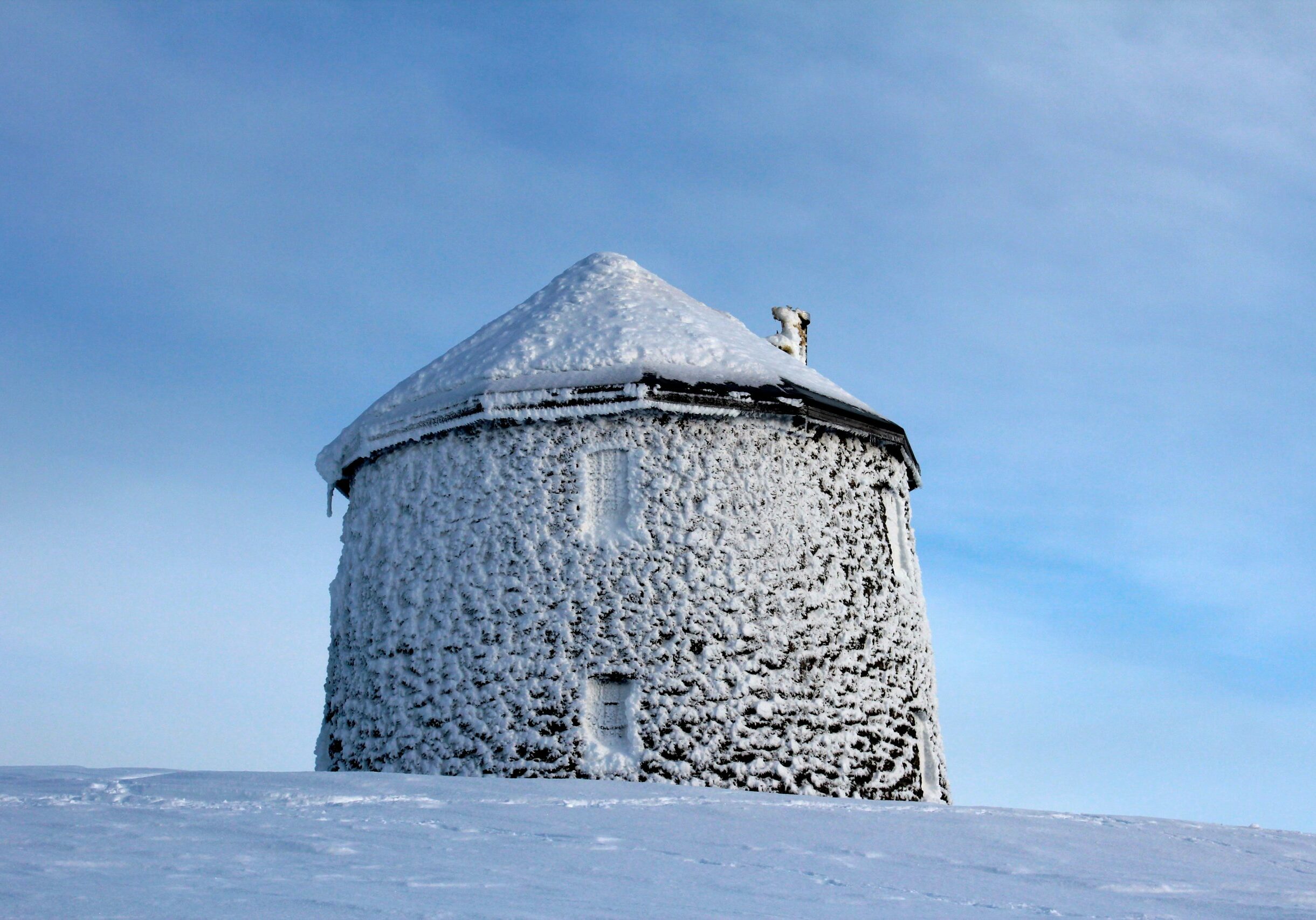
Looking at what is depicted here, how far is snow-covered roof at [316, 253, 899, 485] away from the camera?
476 inches

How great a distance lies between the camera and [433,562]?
476 inches

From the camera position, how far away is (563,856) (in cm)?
524

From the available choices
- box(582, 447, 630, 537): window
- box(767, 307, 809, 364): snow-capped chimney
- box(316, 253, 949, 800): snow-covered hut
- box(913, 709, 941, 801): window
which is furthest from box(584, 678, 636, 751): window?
box(767, 307, 809, 364): snow-capped chimney

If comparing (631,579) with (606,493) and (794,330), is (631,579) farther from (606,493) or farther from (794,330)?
(794,330)

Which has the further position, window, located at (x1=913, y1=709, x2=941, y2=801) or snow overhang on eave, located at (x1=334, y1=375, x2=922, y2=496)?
window, located at (x1=913, y1=709, x2=941, y2=801)

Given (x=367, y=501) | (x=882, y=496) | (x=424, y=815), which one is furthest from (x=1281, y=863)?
(x=367, y=501)

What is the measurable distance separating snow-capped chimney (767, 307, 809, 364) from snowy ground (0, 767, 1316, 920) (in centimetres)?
1003

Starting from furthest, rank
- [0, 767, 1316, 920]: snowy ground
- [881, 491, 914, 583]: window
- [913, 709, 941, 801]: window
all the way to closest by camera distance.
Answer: [881, 491, 914, 583]: window
[913, 709, 941, 801]: window
[0, 767, 1316, 920]: snowy ground

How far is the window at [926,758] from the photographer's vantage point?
12.6 meters

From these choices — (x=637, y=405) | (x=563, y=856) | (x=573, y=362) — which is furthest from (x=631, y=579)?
(x=563, y=856)

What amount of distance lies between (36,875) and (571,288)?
34.0ft

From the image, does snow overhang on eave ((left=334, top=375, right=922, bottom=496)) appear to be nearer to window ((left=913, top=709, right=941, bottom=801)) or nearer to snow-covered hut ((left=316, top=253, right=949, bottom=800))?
snow-covered hut ((left=316, top=253, right=949, bottom=800))

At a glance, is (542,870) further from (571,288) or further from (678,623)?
(571,288)

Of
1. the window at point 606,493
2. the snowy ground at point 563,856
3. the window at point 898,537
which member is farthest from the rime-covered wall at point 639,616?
the snowy ground at point 563,856
